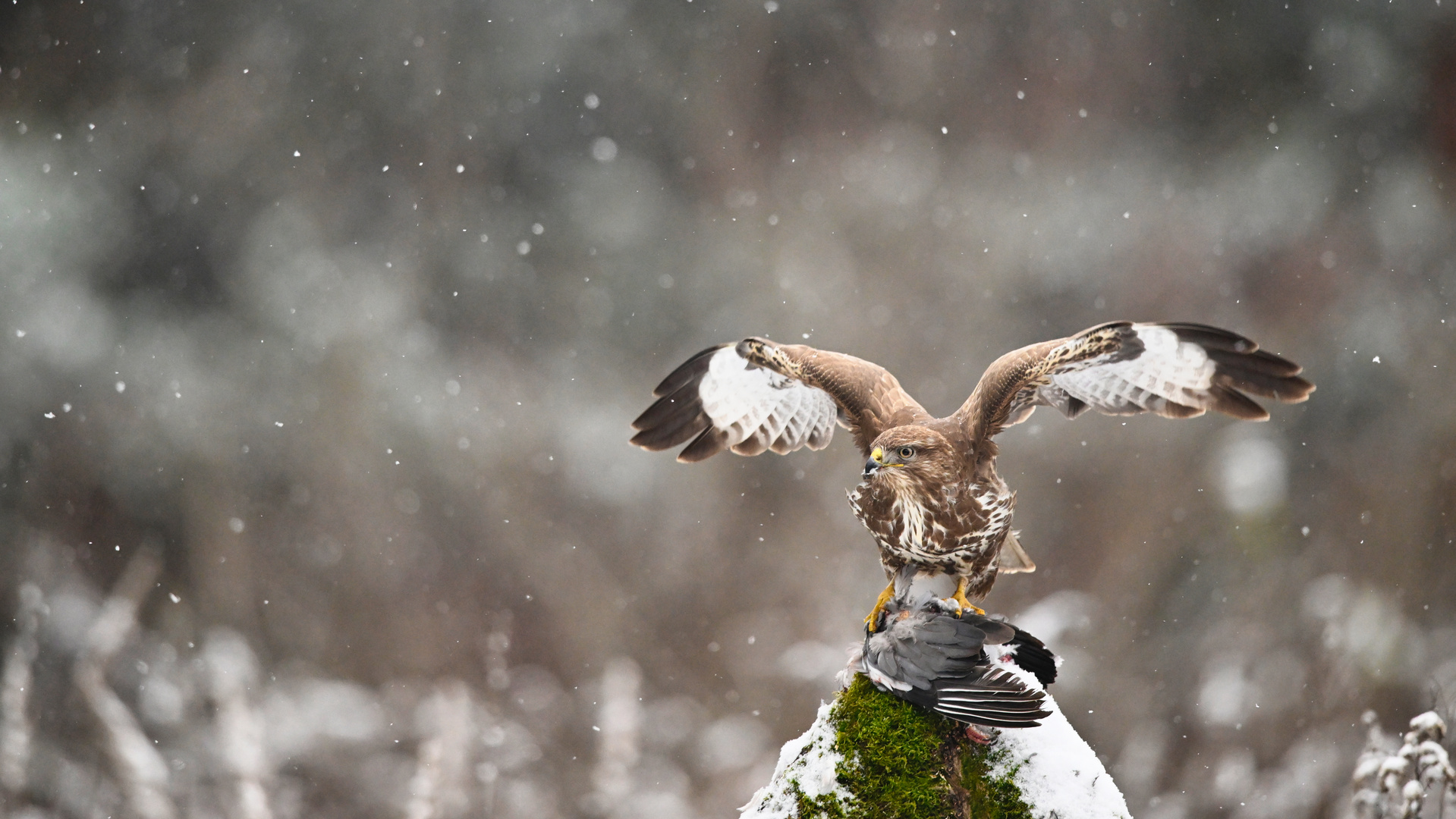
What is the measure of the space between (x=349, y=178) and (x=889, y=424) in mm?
5349

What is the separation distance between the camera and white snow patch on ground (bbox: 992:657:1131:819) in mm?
1814

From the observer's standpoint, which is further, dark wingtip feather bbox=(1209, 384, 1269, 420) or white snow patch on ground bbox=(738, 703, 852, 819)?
dark wingtip feather bbox=(1209, 384, 1269, 420)

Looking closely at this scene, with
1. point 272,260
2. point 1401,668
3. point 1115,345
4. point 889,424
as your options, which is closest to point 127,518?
Answer: point 272,260

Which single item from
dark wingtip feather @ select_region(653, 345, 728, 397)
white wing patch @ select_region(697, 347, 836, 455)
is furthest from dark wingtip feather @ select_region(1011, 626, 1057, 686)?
dark wingtip feather @ select_region(653, 345, 728, 397)

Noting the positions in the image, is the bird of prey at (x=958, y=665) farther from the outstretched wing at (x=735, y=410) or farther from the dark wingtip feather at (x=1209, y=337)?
the dark wingtip feather at (x=1209, y=337)

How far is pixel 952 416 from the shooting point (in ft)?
8.26

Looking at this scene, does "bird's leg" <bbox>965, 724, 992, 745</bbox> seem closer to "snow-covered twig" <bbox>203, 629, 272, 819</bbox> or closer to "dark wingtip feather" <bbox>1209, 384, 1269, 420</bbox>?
"dark wingtip feather" <bbox>1209, 384, 1269, 420</bbox>

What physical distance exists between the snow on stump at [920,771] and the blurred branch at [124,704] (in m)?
6.15

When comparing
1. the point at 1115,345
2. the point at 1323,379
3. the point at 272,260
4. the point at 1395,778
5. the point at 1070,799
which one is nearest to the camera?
the point at 1070,799

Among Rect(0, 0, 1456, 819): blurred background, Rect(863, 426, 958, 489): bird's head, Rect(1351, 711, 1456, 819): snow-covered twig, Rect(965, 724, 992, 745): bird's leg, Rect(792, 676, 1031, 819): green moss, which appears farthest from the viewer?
Rect(0, 0, 1456, 819): blurred background

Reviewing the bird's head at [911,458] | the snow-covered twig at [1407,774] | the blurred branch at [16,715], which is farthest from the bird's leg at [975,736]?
the blurred branch at [16,715]

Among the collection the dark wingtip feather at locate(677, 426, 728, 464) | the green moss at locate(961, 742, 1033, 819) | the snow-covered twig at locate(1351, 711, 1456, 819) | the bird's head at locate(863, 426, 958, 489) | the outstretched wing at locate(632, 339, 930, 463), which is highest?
the outstretched wing at locate(632, 339, 930, 463)

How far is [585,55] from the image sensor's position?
252 inches

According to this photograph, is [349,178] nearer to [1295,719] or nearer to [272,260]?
[272,260]
